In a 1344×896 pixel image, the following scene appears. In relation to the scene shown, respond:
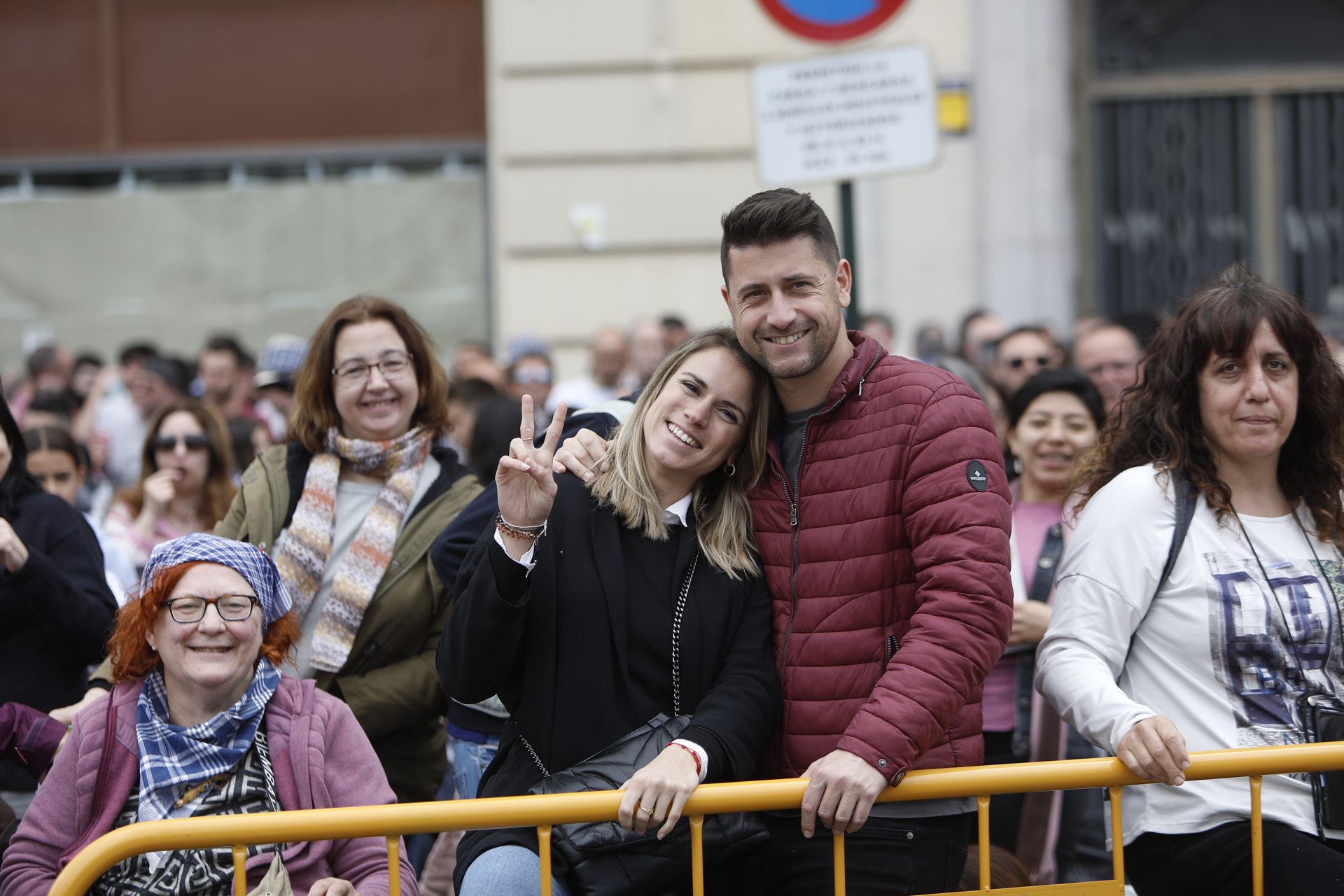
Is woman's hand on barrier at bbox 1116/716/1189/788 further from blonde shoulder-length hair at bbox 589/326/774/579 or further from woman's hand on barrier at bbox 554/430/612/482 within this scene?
woman's hand on barrier at bbox 554/430/612/482

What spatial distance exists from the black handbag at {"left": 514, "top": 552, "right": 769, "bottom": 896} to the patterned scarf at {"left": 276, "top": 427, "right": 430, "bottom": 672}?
113cm

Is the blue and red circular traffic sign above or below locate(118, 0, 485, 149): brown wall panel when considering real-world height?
below

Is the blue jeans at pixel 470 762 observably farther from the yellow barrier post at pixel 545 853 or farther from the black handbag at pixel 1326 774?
the black handbag at pixel 1326 774

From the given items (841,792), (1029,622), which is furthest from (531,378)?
(841,792)

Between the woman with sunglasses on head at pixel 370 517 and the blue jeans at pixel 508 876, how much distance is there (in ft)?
3.56

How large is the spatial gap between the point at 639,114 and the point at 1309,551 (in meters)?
7.29

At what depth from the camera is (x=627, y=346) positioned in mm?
9367

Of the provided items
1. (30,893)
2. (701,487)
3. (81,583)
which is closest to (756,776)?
(701,487)

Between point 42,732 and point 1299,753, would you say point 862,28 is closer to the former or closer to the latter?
point 1299,753

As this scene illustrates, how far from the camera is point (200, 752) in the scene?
342cm

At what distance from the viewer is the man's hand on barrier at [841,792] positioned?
2.93 metres

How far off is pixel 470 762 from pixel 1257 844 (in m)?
2.33

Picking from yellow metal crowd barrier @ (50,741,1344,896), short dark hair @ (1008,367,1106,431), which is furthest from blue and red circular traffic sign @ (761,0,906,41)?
yellow metal crowd barrier @ (50,741,1344,896)

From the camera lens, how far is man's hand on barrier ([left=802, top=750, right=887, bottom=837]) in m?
2.93
